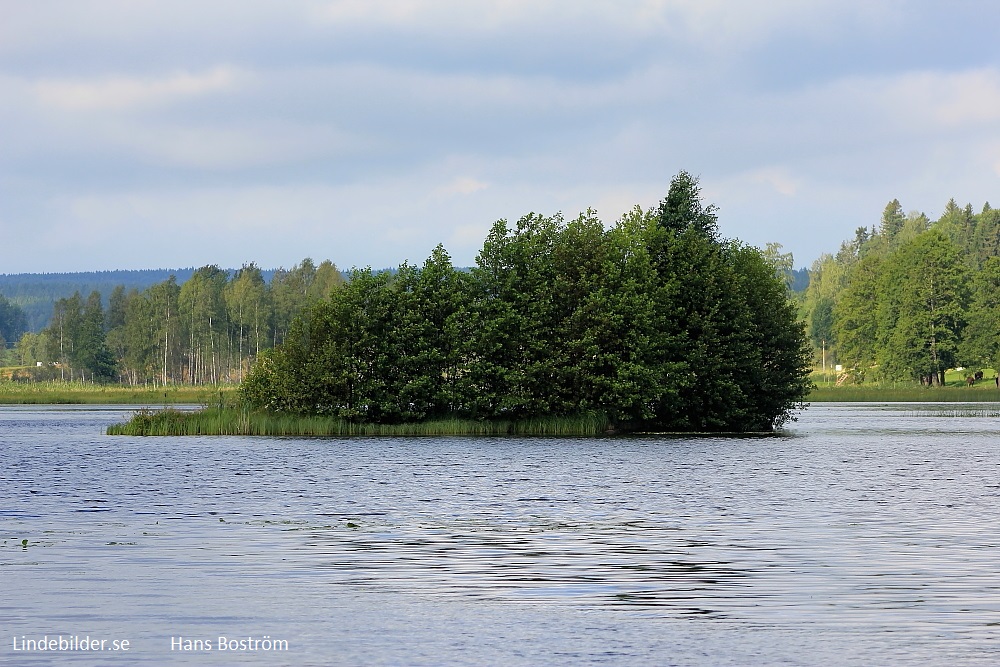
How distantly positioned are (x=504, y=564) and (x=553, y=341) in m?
59.1

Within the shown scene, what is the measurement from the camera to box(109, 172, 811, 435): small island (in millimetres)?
→ 79375

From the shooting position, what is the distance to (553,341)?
3285 inches

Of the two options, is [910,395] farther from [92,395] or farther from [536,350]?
[92,395]

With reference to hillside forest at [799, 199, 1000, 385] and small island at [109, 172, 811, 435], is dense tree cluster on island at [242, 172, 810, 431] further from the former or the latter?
hillside forest at [799, 199, 1000, 385]

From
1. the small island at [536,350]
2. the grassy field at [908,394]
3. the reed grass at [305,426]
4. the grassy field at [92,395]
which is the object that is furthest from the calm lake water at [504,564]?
the grassy field at [92,395]

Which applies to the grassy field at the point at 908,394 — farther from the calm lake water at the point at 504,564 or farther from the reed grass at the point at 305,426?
the calm lake water at the point at 504,564

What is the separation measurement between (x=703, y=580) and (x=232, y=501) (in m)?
19.8

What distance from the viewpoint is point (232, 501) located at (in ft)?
127

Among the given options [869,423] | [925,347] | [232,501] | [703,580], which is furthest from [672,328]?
[925,347]

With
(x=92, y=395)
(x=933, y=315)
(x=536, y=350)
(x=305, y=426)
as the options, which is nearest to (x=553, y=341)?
(x=536, y=350)

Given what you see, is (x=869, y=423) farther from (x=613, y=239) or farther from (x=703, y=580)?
(x=703, y=580)

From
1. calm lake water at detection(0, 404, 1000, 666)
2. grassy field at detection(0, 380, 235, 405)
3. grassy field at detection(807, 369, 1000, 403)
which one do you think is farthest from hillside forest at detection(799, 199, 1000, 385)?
calm lake water at detection(0, 404, 1000, 666)

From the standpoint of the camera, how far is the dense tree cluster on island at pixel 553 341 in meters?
79.9

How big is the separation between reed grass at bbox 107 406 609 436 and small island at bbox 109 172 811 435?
0.09 meters
